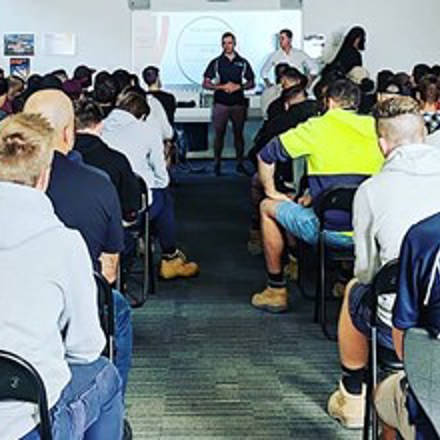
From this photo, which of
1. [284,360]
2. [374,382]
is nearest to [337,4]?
[284,360]

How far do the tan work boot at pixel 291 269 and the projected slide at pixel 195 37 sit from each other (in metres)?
5.66

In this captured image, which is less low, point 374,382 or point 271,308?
point 374,382

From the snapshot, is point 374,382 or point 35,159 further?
point 374,382

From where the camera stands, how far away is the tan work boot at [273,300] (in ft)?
15.1

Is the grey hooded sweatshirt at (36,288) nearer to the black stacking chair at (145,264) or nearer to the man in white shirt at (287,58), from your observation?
the black stacking chair at (145,264)

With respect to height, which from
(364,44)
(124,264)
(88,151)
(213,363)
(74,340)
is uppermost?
(364,44)

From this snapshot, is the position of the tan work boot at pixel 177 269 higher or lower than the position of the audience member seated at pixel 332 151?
lower

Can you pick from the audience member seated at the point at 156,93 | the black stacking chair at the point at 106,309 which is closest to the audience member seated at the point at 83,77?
the audience member seated at the point at 156,93

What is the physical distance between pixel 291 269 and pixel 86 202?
2.52 m

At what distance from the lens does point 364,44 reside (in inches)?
415

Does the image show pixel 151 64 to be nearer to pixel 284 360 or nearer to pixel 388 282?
pixel 284 360

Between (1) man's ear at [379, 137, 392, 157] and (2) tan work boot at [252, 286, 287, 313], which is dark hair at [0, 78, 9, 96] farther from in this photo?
(1) man's ear at [379, 137, 392, 157]

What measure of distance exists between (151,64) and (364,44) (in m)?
2.64

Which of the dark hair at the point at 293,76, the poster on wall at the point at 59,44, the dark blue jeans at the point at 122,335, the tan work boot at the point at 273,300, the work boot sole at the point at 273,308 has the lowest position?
the work boot sole at the point at 273,308
